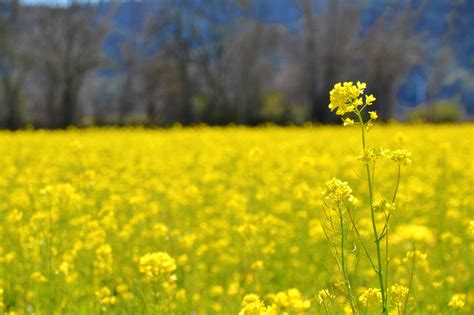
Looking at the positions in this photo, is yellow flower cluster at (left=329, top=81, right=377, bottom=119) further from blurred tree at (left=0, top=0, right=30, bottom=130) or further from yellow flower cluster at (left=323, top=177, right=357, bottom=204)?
blurred tree at (left=0, top=0, right=30, bottom=130)

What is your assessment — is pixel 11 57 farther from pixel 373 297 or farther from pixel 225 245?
pixel 373 297

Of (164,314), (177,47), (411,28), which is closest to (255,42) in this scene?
(177,47)

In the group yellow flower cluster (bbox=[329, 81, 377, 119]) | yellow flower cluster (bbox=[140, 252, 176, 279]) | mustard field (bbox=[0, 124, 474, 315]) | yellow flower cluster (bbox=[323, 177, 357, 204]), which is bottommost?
mustard field (bbox=[0, 124, 474, 315])

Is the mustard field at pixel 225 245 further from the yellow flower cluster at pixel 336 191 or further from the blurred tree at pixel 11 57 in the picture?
the blurred tree at pixel 11 57

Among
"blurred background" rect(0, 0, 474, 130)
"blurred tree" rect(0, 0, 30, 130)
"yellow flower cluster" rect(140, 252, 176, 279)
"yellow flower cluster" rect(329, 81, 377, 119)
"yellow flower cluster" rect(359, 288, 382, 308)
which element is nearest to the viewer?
"yellow flower cluster" rect(329, 81, 377, 119)

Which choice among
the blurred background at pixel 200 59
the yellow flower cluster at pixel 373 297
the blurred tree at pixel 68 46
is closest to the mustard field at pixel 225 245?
the yellow flower cluster at pixel 373 297

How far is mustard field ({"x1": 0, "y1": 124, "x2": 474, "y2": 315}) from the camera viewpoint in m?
2.97

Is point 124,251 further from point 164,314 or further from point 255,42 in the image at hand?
point 255,42

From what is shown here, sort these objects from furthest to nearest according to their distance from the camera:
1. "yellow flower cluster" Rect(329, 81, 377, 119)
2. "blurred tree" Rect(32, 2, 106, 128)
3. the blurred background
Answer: "blurred tree" Rect(32, 2, 106, 128) < the blurred background < "yellow flower cluster" Rect(329, 81, 377, 119)

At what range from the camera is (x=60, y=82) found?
31.9 meters

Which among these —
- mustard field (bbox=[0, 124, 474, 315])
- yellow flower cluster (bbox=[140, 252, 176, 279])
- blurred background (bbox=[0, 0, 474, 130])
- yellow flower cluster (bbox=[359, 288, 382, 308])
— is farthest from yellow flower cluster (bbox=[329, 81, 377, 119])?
blurred background (bbox=[0, 0, 474, 130])

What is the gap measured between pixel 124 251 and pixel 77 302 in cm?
118

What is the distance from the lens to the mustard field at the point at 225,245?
2.97 metres

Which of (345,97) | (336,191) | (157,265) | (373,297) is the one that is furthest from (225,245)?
(345,97)
